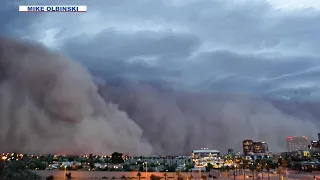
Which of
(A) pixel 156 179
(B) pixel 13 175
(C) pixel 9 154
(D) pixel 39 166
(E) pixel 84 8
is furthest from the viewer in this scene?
(C) pixel 9 154

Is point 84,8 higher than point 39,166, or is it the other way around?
point 84,8

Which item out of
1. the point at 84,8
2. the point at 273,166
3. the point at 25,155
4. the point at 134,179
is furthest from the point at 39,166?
the point at 84,8

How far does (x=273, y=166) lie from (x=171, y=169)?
43.9 m

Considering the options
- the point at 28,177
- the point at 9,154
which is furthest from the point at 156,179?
the point at 9,154

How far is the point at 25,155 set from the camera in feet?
589

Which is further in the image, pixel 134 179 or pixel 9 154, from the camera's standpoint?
pixel 9 154

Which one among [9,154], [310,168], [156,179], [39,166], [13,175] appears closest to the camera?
[13,175]

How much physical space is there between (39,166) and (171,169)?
182 ft

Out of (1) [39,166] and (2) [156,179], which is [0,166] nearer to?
(2) [156,179]

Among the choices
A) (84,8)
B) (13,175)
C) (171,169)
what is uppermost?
(84,8)

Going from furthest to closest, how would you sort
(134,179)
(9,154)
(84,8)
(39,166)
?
(9,154) < (39,166) < (134,179) < (84,8)

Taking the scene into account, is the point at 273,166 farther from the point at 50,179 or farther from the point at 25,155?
the point at 25,155

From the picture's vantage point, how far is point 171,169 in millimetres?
142875

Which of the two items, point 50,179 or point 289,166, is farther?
point 289,166
